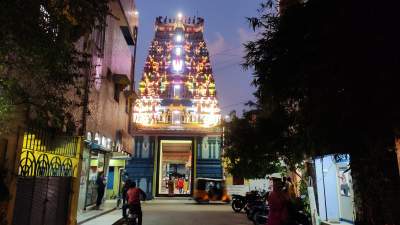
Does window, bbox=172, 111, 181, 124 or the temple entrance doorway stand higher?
window, bbox=172, 111, 181, 124

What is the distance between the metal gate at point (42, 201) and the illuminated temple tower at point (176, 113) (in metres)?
21.8

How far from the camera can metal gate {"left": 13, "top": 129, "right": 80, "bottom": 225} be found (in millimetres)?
7609

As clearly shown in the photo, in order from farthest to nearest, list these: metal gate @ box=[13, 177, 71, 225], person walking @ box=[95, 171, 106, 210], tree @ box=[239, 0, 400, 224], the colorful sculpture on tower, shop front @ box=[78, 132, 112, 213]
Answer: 1. the colorful sculpture on tower
2. person walking @ box=[95, 171, 106, 210]
3. shop front @ box=[78, 132, 112, 213]
4. metal gate @ box=[13, 177, 71, 225]
5. tree @ box=[239, 0, 400, 224]

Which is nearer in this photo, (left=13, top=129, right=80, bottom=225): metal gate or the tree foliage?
the tree foliage

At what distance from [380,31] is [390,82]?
77 centimetres

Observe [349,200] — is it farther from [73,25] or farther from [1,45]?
[1,45]

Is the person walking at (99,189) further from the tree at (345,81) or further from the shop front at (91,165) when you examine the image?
the tree at (345,81)

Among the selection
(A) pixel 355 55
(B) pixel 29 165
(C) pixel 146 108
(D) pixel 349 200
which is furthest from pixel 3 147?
(C) pixel 146 108

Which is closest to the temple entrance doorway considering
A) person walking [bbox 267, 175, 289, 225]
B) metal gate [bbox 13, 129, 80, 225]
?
metal gate [bbox 13, 129, 80, 225]

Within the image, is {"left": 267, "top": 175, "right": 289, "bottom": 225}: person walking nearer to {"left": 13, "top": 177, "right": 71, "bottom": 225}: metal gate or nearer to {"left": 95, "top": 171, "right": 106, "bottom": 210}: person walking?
{"left": 13, "top": 177, "right": 71, "bottom": 225}: metal gate

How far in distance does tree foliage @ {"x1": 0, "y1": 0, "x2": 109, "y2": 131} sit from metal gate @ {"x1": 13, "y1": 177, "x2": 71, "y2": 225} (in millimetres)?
2890

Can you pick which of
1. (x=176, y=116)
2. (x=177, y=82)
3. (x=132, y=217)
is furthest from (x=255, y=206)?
(x=177, y=82)

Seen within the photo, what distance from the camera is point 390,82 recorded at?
202 inches

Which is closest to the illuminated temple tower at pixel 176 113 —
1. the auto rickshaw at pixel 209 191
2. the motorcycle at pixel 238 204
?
the auto rickshaw at pixel 209 191
